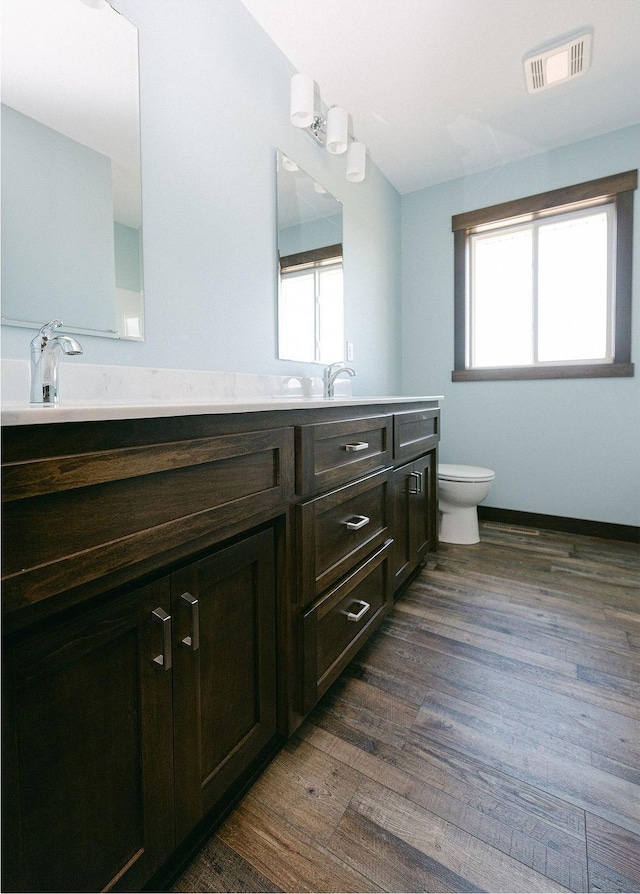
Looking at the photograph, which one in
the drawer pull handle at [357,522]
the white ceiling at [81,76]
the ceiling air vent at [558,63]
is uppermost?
the ceiling air vent at [558,63]

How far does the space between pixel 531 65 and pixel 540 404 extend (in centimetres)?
183

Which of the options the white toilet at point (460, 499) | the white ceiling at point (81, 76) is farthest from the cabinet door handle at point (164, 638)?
the white toilet at point (460, 499)

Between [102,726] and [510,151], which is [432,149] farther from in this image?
[102,726]

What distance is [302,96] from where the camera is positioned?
5.70 feet

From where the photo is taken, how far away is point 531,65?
1953 mm

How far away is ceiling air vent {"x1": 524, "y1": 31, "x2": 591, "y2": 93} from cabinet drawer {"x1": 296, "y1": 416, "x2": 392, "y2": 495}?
1961 millimetres

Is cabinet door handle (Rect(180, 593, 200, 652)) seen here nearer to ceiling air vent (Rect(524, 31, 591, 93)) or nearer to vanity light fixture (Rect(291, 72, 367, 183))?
vanity light fixture (Rect(291, 72, 367, 183))

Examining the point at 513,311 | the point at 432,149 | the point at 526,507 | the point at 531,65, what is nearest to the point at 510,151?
the point at 432,149

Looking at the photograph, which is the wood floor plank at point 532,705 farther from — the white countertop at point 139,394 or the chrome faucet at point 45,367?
the chrome faucet at point 45,367

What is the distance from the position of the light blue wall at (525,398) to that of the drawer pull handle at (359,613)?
2.03 m

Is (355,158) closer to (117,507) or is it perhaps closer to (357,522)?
(357,522)

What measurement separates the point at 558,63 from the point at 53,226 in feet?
8.02

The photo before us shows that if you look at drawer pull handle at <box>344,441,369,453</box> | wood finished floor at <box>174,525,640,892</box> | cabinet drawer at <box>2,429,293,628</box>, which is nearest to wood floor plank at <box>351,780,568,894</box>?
wood finished floor at <box>174,525,640,892</box>

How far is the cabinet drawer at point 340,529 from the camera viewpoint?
40.2 inches
